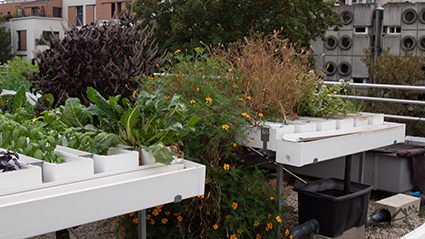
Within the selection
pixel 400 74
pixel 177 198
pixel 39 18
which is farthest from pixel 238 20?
pixel 39 18

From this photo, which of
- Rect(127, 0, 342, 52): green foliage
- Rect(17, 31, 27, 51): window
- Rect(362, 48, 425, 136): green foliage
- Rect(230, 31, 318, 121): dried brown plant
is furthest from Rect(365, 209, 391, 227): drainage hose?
Rect(17, 31, 27, 51): window

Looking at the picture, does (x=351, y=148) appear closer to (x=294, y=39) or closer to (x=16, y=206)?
(x=16, y=206)

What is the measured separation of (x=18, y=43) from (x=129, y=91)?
120 feet

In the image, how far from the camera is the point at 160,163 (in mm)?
2303

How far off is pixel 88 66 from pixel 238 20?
1313cm

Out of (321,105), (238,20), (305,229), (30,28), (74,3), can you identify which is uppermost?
(74,3)

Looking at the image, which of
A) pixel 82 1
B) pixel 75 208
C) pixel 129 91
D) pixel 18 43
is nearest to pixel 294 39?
pixel 129 91

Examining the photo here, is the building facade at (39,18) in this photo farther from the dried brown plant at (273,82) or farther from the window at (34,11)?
the dried brown plant at (273,82)

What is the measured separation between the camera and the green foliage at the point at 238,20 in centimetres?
1658

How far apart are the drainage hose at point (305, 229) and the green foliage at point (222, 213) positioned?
0.65 ft

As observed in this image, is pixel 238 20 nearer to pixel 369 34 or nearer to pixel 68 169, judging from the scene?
pixel 369 34

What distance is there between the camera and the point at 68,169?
6.48 ft

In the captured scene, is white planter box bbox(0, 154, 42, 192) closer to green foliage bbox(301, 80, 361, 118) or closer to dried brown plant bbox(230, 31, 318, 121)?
dried brown plant bbox(230, 31, 318, 121)

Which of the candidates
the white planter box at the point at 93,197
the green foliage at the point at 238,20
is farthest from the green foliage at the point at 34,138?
the green foliage at the point at 238,20
